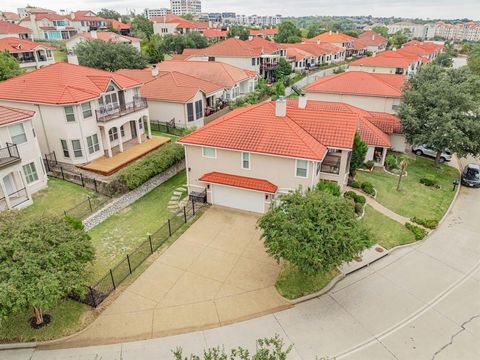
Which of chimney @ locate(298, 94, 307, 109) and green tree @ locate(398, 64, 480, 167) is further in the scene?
green tree @ locate(398, 64, 480, 167)

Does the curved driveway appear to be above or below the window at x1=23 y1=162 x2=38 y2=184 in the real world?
below

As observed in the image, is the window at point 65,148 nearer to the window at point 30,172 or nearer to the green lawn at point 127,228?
the window at point 30,172

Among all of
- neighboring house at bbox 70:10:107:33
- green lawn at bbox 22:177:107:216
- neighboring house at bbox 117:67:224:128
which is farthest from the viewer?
neighboring house at bbox 70:10:107:33

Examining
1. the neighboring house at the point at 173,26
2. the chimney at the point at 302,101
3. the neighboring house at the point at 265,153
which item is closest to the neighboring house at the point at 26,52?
the neighboring house at the point at 265,153

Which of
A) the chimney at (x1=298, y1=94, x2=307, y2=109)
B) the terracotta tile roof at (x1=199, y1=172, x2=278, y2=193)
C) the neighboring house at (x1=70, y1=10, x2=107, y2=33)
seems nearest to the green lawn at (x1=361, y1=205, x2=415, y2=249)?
the terracotta tile roof at (x1=199, y1=172, x2=278, y2=193)

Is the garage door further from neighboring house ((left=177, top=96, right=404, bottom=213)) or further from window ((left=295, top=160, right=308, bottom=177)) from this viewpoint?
window ((left=295, top=160, right=308, bottom=177))

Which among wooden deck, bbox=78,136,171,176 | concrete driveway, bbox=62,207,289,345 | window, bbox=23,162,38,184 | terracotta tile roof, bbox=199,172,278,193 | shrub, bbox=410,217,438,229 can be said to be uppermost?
window, bbox=23,162,38,184

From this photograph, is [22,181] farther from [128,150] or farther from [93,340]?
[93,340]
